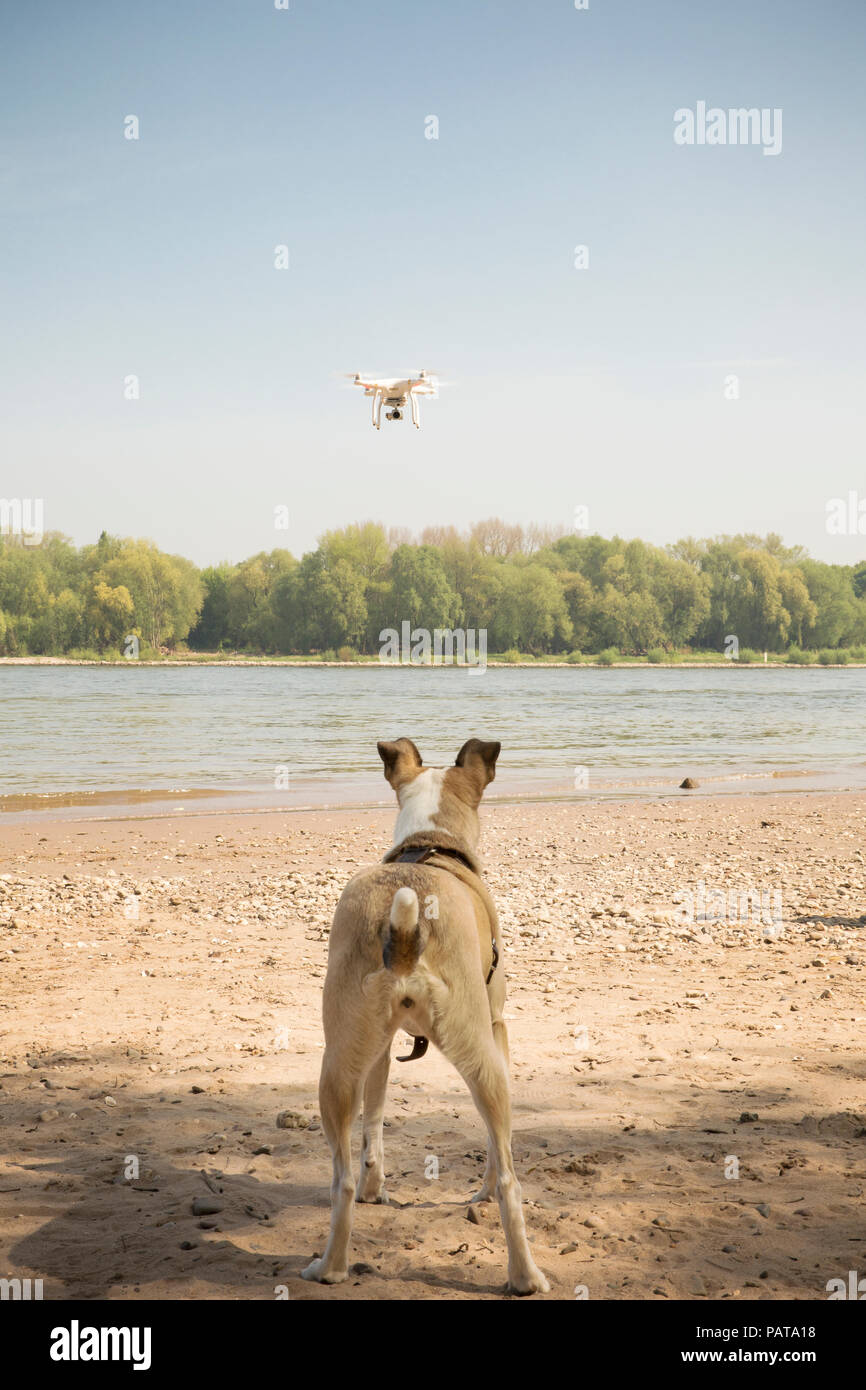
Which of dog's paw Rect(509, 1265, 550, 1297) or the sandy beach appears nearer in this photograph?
dog's paw Rect(509, 1265, 550, 1297)

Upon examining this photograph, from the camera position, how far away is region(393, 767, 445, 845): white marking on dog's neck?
4.16m

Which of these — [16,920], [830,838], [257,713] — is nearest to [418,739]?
[257,713]

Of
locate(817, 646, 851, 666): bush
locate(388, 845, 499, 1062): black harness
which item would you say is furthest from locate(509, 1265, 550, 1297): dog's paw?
locate(817, 646, 851, 666): bush

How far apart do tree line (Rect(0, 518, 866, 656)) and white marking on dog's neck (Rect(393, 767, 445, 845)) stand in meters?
104

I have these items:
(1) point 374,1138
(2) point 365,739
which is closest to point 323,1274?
(1) point 374,1138

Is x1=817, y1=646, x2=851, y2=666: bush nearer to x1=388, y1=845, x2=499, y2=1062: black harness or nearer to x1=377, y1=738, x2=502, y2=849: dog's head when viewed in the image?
x1=377, y1=738, x2=502, y2=849: dog's head

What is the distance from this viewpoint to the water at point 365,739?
21.7m

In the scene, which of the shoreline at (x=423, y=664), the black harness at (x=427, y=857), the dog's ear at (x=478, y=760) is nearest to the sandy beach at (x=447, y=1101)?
the black harness at (x=427, y=857)

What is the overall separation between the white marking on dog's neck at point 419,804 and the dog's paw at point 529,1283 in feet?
5.25

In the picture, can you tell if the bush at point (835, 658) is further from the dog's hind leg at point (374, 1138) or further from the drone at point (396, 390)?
the dog's hind leg at point (374, 1138)

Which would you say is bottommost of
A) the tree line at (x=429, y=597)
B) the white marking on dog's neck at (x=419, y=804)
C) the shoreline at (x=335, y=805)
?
the shoreline at (x=335, y=805)

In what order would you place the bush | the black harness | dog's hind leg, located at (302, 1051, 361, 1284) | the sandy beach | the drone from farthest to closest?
the bush < the drone < the black harness < the sandy beach < dog's hind leg, located at (302, 1051, 361, 1284)

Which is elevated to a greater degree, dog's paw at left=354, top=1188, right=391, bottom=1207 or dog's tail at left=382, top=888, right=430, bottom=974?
dog's tail at left=382, top=888, right=430, bottom=974

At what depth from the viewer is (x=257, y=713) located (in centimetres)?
4478
